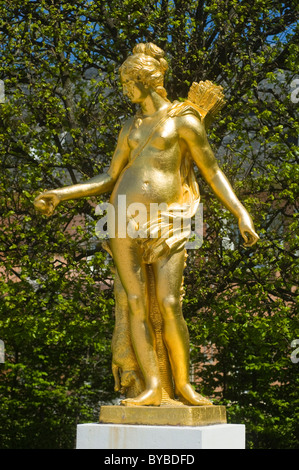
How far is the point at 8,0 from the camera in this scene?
36.4 ft

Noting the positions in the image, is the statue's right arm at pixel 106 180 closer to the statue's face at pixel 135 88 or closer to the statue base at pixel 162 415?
the statue's face at pixel 135 88

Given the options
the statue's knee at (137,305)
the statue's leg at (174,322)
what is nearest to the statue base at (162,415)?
the statue's leg at (174,322)

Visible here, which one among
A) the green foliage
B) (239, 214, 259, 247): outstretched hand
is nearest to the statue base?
(239, 214, 259, 247): outstretched hand

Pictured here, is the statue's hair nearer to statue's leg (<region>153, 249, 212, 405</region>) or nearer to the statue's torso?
the statue's torso

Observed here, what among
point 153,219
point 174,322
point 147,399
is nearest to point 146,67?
point 153,219

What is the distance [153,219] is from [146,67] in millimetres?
1053

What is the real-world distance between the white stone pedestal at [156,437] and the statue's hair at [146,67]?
2232 mm

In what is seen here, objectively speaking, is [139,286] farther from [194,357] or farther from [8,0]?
[8,0]

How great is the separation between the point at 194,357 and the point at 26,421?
2.67 metres

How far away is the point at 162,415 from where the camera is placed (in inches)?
178

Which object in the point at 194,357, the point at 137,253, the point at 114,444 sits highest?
the point at 194,357

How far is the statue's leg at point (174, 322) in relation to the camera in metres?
4.75

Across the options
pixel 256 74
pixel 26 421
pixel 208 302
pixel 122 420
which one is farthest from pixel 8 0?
pixel 122 420

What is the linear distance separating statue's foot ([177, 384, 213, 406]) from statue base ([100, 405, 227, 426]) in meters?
0.06
